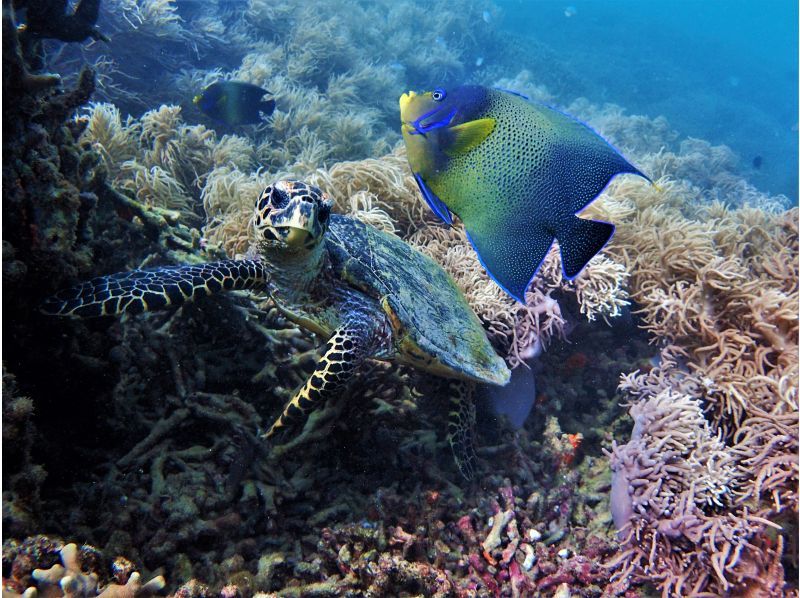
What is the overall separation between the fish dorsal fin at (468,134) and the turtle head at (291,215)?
0.96m

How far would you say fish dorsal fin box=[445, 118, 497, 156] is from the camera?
145cm

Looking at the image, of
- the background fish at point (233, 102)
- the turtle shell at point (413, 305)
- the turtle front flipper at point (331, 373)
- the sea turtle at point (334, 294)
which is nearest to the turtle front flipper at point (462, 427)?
the sea turtle at point (334, 294)

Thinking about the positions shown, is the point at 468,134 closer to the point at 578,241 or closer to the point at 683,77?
the point at 578,241

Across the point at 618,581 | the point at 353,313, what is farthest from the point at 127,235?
the point at 618,581

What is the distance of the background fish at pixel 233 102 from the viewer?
5473 mm

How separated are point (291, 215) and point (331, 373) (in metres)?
0.84

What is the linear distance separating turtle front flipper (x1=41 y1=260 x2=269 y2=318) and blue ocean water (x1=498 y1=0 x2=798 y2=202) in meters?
16.5

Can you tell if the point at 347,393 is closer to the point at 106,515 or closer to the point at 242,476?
the point at 242,476

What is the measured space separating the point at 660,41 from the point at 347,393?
43441 mm

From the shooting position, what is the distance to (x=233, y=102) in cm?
560

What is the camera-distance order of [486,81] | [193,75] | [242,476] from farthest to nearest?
[486,81] < [193,75] < [242,476]

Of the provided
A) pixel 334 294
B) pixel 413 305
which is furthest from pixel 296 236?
pixel 413 305

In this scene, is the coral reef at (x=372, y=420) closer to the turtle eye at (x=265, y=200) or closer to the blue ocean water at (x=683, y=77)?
the turtle eye at (x=265, y=200)

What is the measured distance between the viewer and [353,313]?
2.69 m
